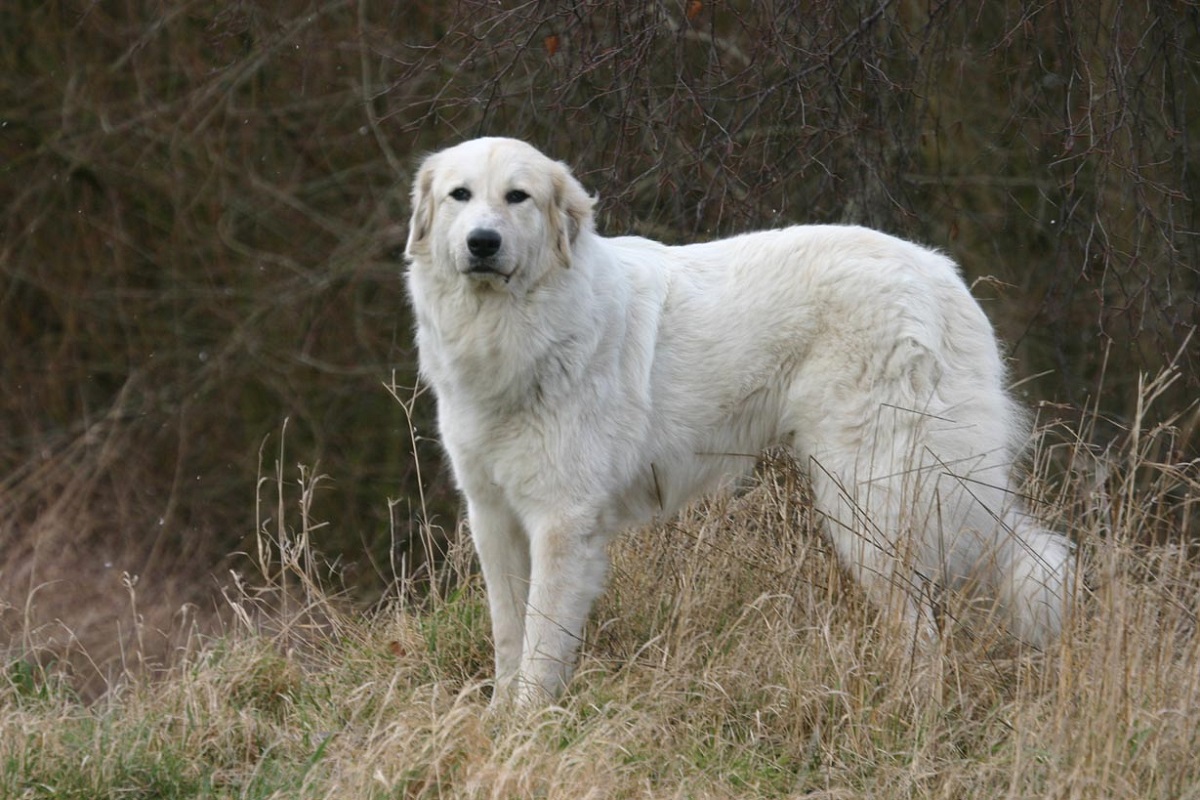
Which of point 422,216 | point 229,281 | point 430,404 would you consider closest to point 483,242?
point 422,216

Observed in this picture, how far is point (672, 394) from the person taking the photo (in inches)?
168

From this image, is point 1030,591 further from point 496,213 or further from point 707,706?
point 496,213

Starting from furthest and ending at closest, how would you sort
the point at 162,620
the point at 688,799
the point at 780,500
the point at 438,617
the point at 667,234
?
the point at 162,620, the point at 667,234, the point at 780,500, the point at 438,617, the point at 688,799

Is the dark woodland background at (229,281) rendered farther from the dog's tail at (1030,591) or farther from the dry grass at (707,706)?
the dog's tail at (1030,591)

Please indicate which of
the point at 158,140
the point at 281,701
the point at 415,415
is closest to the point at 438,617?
the point at 281,701

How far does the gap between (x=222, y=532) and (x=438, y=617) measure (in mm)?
5301

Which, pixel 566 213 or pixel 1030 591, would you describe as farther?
pixel 566 213

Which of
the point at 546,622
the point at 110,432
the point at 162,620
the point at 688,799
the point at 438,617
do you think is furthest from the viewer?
the point at 110,432

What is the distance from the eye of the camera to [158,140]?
9.30 meters

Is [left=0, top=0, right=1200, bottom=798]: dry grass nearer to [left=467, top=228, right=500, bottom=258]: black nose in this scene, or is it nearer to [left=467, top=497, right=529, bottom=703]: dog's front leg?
[left=467, top=497, right=529, bottom=703]: dog's front leg

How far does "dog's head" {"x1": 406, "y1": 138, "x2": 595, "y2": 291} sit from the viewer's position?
3910 mm

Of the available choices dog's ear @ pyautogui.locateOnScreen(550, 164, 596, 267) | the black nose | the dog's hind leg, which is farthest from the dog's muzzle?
the dog's hind leg

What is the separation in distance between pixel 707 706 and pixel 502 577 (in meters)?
0.79

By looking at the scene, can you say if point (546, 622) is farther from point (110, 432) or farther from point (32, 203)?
point (32, 203)
